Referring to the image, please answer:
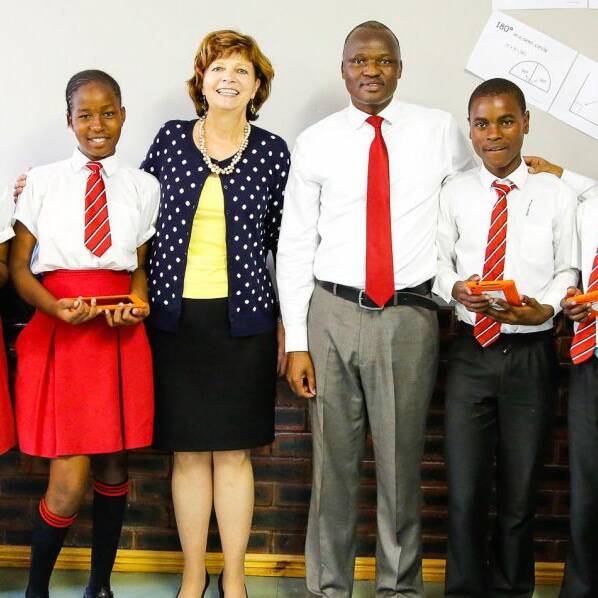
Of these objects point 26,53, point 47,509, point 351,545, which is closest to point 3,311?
point 47,509

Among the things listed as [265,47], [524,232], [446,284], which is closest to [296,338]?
[446,284]

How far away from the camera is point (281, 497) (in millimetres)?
2863

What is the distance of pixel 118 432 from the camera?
7.61 ft

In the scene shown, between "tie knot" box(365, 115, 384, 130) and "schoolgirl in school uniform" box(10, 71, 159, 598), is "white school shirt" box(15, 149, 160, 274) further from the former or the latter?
"tie knot" box(365, 115, 384, 130)

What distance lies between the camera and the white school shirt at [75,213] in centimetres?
228

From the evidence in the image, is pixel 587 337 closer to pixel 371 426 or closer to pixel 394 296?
pixel 394 296

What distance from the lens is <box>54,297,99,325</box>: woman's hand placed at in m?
2.19

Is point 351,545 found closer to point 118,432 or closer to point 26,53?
point 118,432

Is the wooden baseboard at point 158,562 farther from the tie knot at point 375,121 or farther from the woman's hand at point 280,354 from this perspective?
the tie knot at point 375,121

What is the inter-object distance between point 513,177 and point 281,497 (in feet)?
4.33

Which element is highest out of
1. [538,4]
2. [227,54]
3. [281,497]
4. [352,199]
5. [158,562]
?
[538,4]

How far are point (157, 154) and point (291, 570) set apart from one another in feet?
4.82

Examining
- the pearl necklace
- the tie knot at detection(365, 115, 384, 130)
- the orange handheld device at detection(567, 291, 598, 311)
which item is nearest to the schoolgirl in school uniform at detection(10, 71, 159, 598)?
the pearl necklace

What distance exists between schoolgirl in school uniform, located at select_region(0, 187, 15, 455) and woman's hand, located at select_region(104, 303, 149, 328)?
1.07ft
